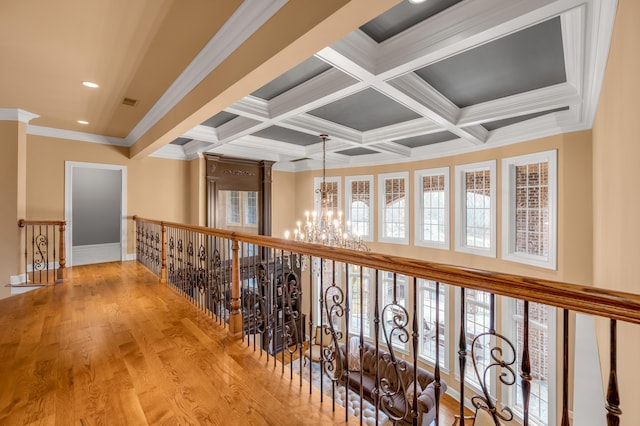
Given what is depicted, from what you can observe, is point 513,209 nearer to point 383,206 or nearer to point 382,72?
point 383,206

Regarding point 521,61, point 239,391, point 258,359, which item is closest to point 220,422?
point 239,391

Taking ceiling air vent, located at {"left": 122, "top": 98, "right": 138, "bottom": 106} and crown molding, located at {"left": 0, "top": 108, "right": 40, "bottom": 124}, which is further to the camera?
crown molding, located at {"left": 0, "top": 108, "right": 40, "bottom": 124}

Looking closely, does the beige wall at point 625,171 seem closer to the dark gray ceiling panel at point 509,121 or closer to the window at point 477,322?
the dark gray ceiling panel at point 509,121

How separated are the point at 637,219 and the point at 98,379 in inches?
138

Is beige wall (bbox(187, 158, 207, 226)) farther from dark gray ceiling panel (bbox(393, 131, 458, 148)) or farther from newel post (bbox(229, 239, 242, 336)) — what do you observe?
dark gray ceiling panel (bbox(393, 131, 458, 148))

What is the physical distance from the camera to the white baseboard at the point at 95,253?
241 inches

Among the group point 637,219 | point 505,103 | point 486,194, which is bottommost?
point 637,219

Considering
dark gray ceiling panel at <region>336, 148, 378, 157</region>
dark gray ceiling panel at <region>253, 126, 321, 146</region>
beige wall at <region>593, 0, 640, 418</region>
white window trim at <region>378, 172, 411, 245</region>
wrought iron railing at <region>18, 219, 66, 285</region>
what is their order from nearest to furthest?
beige wall at <region>593, 0, 640, 418</region> < wrought iron railing at <region>18, 219, 66, 285</region> < dark gray ceiling panel at <region>253, 126, 321, 146</region> < white window trim at <region>378, 172, 411, 245</region> < dark gray ceiling panel at <region>336, 148, 378, 157</region>

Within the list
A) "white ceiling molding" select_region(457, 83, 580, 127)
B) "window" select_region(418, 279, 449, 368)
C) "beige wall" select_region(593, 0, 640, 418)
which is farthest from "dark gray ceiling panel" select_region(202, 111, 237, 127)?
"window" select_region(418, 279, 449, 368)

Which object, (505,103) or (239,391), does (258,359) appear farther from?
(505,103)

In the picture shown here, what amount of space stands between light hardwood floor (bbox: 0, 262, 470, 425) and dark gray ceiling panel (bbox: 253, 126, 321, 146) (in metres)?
3.28

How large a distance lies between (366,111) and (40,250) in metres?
5.92

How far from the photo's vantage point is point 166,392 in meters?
1.86

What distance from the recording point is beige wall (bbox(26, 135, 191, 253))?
Result: 4.92 metres
